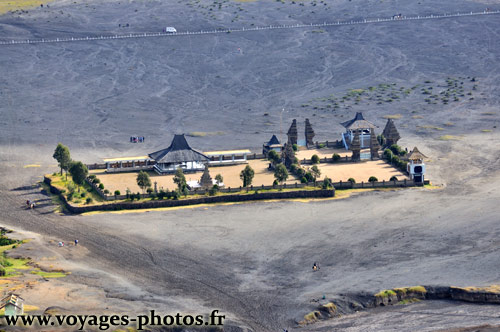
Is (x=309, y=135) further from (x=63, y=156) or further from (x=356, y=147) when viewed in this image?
(x=63, y=156)

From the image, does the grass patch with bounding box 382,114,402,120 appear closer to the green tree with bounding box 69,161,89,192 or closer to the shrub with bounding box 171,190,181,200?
the shrub with bounding box 171,190,181,200

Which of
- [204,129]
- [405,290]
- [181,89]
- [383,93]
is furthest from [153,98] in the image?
[405,290]

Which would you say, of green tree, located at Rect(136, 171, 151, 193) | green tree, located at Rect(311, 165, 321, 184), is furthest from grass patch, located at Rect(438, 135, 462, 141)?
green tree, located at Rect(136, 171, 151, 193)

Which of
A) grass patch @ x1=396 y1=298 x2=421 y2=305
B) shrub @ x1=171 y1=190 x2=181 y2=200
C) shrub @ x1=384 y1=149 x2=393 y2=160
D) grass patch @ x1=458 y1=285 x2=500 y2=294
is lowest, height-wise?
grass patch @ x1=396 y1=298 x2=421 y2=305

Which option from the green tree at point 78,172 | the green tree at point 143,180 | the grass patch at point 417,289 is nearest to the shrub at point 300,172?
the green tree at point 143,180

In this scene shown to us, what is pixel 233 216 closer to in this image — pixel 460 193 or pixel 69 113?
pixel 460 193

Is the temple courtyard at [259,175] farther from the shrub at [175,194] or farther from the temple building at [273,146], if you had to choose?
the shrub at [175,194]
